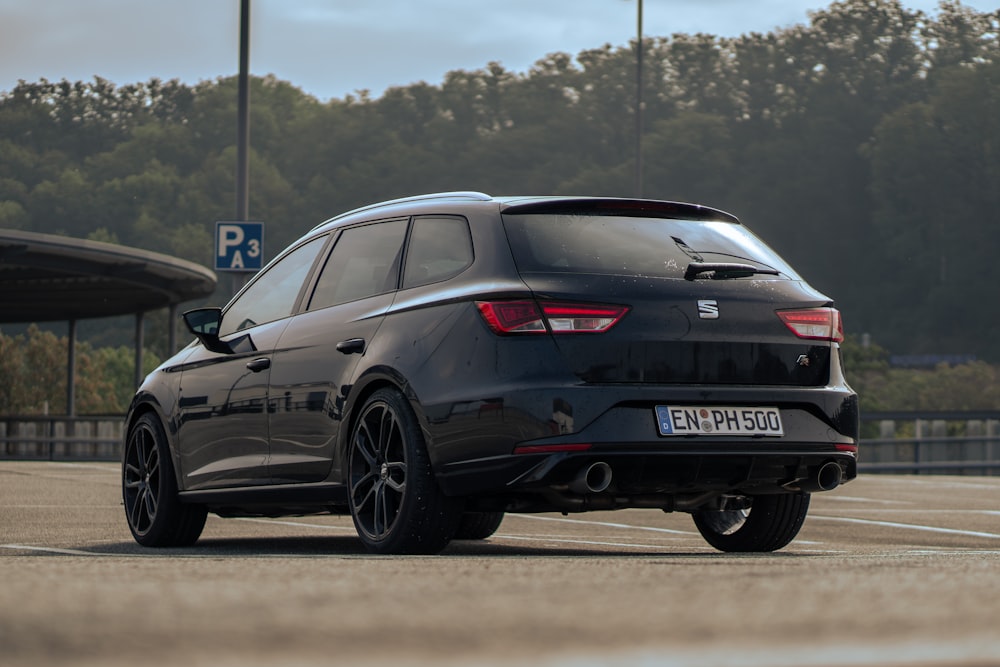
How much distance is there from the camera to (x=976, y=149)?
109 metres

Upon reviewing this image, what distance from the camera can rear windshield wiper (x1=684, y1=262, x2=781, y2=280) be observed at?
7.13 meters

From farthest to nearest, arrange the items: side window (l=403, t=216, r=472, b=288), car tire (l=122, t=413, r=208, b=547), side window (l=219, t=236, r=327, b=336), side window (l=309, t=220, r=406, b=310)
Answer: car tire (l=122, t=413, r=208, b=547), side window (l=219, t=236, r=327, b=336), side window (l=309, t=220, r=406, b=310), side window (l=403, t=216, r=472, b=288)

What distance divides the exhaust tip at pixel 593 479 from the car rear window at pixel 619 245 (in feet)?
2.69

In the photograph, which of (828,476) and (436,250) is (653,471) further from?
(436,250)

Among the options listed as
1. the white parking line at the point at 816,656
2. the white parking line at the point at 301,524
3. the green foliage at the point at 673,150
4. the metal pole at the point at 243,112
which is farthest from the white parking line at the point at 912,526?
the green foliage at the point at 673,150

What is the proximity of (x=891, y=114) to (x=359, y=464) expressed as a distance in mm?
112268

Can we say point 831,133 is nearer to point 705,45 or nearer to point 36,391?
point 705,45

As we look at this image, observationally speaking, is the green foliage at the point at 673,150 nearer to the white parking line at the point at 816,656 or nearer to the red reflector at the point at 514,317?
the red reflector at the point at 514,317

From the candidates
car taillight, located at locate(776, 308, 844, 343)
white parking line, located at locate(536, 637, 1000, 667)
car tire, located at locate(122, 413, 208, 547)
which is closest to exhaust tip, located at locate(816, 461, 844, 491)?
car taillight, located at locate(776, 308, 844, 343)

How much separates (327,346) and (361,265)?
18.3 inches

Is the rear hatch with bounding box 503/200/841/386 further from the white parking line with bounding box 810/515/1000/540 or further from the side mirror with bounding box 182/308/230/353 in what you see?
the white parking line with bounding box 810/515/1000/540

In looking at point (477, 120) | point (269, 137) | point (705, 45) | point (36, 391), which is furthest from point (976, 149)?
point (36, 391)

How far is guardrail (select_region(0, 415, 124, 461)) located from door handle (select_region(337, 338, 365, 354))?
1103 inches

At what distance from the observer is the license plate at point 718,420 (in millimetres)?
6828
